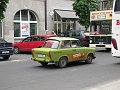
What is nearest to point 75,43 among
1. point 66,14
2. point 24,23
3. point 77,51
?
point 77,51

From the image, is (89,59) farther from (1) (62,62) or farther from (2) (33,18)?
(2) (33,18)

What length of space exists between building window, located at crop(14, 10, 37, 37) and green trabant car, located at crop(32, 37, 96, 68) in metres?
16.2

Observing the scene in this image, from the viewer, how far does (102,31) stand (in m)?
21.6

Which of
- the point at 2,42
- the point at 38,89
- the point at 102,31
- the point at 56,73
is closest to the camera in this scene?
the point at 38,89

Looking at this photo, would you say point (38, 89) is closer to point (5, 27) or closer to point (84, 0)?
point (5, 27)

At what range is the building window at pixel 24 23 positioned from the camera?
3025 centimetres

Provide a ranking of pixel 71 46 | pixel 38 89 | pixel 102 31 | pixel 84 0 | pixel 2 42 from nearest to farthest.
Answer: pixel 38 89
pixel 71 46
pixel 2 42
pixel 102 31
pixel 84 0

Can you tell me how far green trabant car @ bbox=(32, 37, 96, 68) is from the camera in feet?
43.8

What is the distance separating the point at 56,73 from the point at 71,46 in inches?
101

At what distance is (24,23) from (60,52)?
17789 millimetres

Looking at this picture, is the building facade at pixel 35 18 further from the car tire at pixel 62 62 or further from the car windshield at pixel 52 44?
the car tire at pixel 62 62

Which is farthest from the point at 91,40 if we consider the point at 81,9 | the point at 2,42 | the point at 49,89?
the point at 49,89

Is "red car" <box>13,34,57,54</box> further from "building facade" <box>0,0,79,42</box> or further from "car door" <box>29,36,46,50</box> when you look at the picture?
"building facade" <box>0,0,79,42</box>

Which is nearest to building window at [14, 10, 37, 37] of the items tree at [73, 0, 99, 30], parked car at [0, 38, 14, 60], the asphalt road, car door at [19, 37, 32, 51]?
tree at [73, 0, 99, 30]
